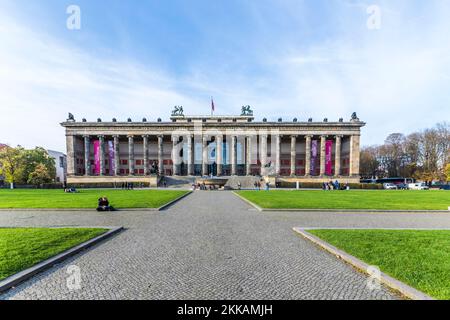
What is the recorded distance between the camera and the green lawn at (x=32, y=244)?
517 cm

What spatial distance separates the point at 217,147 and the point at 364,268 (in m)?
55.7

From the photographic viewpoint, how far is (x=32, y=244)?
664 centimetres

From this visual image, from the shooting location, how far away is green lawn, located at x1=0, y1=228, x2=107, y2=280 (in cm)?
517

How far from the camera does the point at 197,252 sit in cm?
648

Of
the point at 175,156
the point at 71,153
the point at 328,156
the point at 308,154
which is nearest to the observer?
the point at 328,156

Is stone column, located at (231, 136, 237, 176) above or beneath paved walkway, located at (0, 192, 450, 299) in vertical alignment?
above

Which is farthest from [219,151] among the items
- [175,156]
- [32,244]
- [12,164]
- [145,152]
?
[32,244]

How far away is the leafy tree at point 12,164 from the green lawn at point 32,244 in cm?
5493

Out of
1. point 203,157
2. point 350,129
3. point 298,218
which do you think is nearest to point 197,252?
point 298,218

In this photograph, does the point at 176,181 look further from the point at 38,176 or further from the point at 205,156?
the point at 38,176

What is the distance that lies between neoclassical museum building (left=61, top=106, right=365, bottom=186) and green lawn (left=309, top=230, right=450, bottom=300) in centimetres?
4914

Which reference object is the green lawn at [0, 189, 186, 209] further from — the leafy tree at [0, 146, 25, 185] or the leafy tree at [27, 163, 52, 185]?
the leafy tree at [0, 146, 25, 185]

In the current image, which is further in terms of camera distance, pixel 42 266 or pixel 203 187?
pixel 203 187

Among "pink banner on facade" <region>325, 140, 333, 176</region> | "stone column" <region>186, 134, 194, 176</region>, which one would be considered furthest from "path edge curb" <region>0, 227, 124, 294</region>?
"pink banner on facade" <region>325, 140, 333, 176</region>
